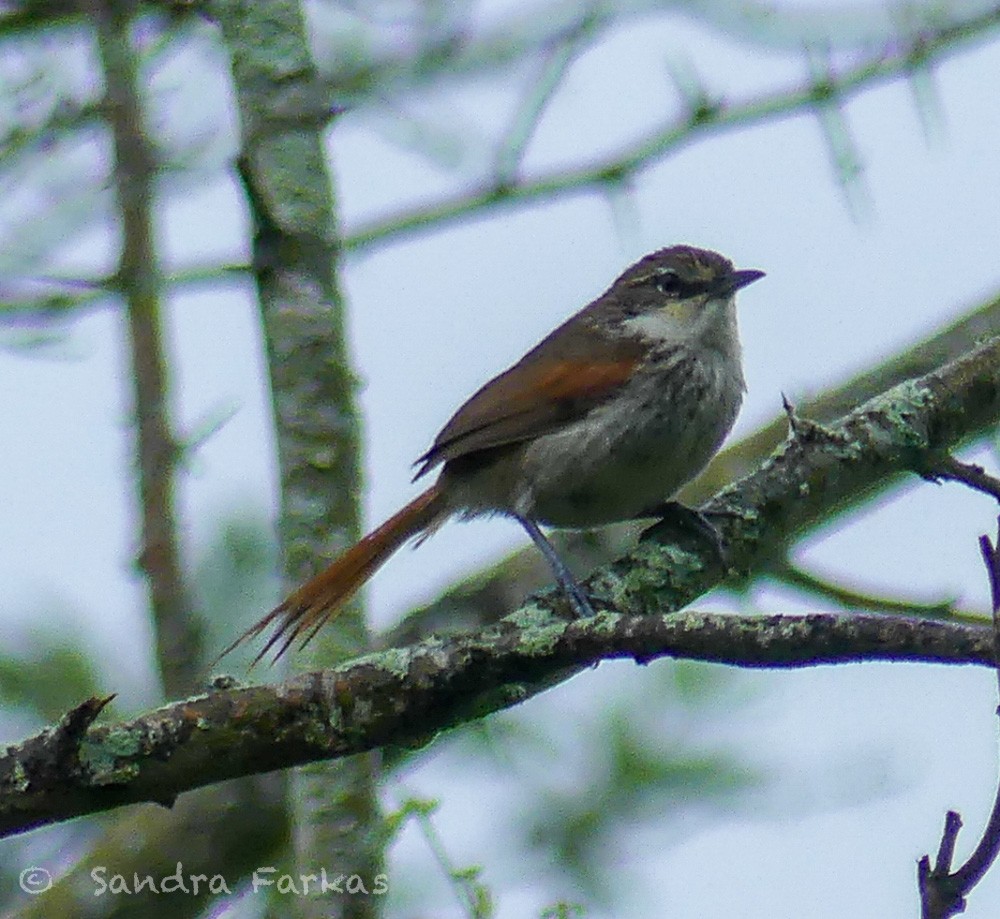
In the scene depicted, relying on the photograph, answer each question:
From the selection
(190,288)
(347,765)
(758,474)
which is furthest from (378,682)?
(190,288)

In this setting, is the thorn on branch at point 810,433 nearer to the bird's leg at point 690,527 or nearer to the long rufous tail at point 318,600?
the bird's leg at point 690,527

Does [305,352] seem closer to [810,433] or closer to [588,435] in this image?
[588,435]

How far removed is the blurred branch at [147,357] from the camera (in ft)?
13.5

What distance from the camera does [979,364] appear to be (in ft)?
14.0

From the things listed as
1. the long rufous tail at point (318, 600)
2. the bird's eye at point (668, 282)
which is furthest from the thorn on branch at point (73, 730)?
the bird's eye at point (668, 282)

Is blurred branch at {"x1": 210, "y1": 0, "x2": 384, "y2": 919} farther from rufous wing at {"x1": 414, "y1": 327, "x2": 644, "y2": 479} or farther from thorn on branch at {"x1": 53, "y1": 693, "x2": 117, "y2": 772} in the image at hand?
thorn on branch at {"x1": 53, "y1": 693, "x2": 117, "y2": 772}

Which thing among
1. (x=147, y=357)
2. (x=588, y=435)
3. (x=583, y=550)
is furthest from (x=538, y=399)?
(x=147, y=357)

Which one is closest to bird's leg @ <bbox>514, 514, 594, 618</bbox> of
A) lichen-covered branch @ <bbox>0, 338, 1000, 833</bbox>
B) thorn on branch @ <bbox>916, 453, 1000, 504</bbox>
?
lichen-covered branch @ <bbox>0, 338, 1000, 833</bbox>

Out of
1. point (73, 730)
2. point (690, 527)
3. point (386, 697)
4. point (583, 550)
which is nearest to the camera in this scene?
point (73, 730)

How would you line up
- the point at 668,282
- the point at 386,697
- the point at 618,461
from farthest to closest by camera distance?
the point at 668,282
the point at 618,461
the point at 386,697

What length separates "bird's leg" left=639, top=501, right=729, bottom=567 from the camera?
416 centimetres

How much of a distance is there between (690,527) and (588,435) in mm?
683

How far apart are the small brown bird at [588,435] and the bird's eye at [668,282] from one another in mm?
310

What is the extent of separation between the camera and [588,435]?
4836 millimetres
